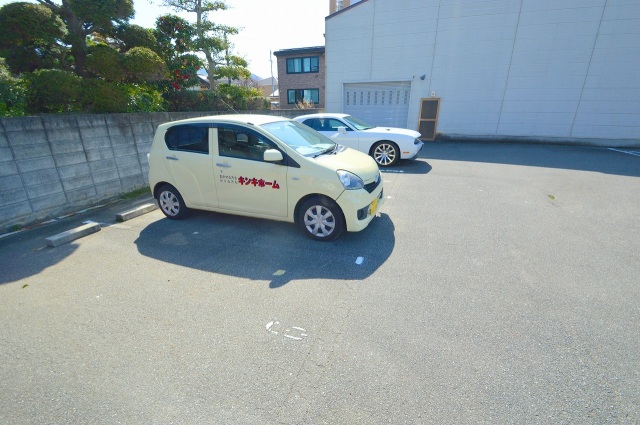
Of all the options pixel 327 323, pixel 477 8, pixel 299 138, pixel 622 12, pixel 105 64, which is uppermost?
pixel 477 8

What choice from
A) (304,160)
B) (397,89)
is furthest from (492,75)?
(304,160)

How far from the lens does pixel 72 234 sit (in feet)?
13.1

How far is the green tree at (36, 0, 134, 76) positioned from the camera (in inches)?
198

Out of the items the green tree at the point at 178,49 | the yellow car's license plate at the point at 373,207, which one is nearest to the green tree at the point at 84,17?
the green tree at the point at 178,49

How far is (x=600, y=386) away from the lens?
1.79 m

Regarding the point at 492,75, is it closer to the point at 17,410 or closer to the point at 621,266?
the point at 621,266

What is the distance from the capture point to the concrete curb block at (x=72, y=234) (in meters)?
3.80

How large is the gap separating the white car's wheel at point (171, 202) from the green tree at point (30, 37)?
3395 mm

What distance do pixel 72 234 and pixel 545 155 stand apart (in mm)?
12496

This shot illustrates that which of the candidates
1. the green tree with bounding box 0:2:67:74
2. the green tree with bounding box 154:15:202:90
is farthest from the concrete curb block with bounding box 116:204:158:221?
the green tree with bounding box 154:15:202:90

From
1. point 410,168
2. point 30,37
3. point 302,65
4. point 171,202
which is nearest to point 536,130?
Result: point 410,168

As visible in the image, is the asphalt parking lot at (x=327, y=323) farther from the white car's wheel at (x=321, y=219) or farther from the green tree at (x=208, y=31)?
the green tree at (x=208, y=31)

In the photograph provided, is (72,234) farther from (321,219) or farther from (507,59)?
(507,59)

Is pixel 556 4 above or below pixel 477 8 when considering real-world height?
below
